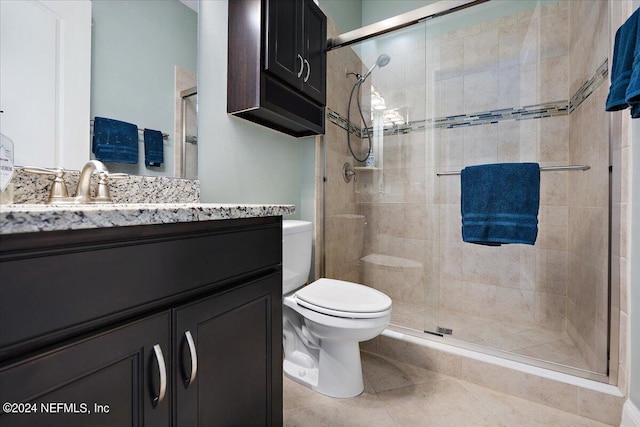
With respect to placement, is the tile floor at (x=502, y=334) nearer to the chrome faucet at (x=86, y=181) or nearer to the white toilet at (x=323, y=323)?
the white toilet at (x=323, y=323)

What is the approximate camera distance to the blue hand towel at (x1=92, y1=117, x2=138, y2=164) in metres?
0.98

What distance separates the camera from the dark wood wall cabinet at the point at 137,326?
41 cm

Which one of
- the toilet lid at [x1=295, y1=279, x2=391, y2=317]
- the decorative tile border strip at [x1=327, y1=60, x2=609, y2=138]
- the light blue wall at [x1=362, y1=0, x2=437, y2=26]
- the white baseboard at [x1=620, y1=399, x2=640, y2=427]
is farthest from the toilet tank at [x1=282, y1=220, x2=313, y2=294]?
the light blue wall at [x1=362, y1=0, x2=437, y2=26]

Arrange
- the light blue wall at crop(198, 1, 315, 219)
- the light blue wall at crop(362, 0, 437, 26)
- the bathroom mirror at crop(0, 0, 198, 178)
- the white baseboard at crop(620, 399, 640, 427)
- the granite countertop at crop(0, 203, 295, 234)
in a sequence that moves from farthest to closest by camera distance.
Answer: the light blue wall at crop(362, 0, 437, 26) < the light blue wall at crop(198, 1, 315, 219) < the white baseboard at crop(620, 399, 640, 427) < the bathroom mirror at crop(0, 0, 198, 178) < the granite countertop at crop(0, 203, 295, 234)

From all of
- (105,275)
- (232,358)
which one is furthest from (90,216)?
(232,358)

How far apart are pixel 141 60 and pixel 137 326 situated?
3.32ft

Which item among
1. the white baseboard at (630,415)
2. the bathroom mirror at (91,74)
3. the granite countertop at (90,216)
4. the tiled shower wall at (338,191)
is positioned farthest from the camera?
Result: the tiled shower wall at (338,191)

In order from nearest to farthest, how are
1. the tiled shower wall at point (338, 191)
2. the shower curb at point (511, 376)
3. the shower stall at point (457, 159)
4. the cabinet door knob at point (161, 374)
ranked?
the cabinet door knob at point (161, 374)
the shower curb at point (511, 376)
the shower stall at point (457, 159)
the tiled shower wall at point (338, 191)

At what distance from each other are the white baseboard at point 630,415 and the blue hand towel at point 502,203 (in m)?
0.69

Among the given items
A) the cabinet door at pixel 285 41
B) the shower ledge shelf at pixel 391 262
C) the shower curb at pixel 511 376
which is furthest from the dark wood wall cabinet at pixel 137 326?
the shower ledge shelf at pixel 391 262

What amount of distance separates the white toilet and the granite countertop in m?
0.74

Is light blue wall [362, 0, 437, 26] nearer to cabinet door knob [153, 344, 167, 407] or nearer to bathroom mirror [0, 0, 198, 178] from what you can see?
bathroom mirror [0, 0, 198, 178]

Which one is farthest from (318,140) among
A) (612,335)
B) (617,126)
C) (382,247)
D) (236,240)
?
(612,335)

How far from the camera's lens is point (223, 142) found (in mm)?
1427
